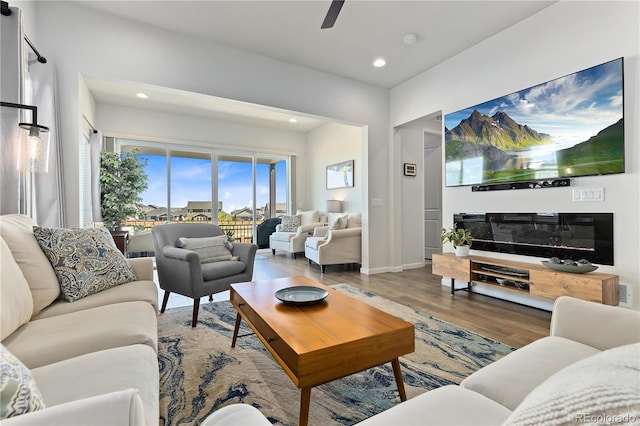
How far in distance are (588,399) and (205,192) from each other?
6.78 meters

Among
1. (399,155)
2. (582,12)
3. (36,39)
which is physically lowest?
(399,155)

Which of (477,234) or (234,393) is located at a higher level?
(477,234)

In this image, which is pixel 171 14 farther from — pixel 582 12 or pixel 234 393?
pixel 582 12

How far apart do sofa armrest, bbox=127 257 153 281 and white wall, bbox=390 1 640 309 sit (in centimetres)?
339

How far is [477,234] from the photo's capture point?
11.2 ft

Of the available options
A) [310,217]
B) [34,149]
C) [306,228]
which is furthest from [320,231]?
[34,149]

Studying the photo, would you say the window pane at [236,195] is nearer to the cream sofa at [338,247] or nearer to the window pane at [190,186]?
the window pane at [190,186]

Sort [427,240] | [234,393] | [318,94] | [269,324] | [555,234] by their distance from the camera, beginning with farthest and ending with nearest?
[427,240], [318,94], [555,234], [234,393], [269,324]

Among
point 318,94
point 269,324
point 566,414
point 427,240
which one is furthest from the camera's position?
point 427,240

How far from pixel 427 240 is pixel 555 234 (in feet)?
9.99

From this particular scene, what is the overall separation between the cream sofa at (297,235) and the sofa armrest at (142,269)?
363 cm

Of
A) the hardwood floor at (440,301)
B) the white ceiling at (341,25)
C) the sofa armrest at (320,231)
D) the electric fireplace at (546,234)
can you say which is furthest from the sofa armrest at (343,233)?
the white ceiling at (341,25)

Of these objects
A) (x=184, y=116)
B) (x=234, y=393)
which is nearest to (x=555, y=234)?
(x=234, y=393)

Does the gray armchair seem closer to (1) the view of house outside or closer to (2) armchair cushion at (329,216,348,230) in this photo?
(2) armchair cushion at (329,216,348,230)
